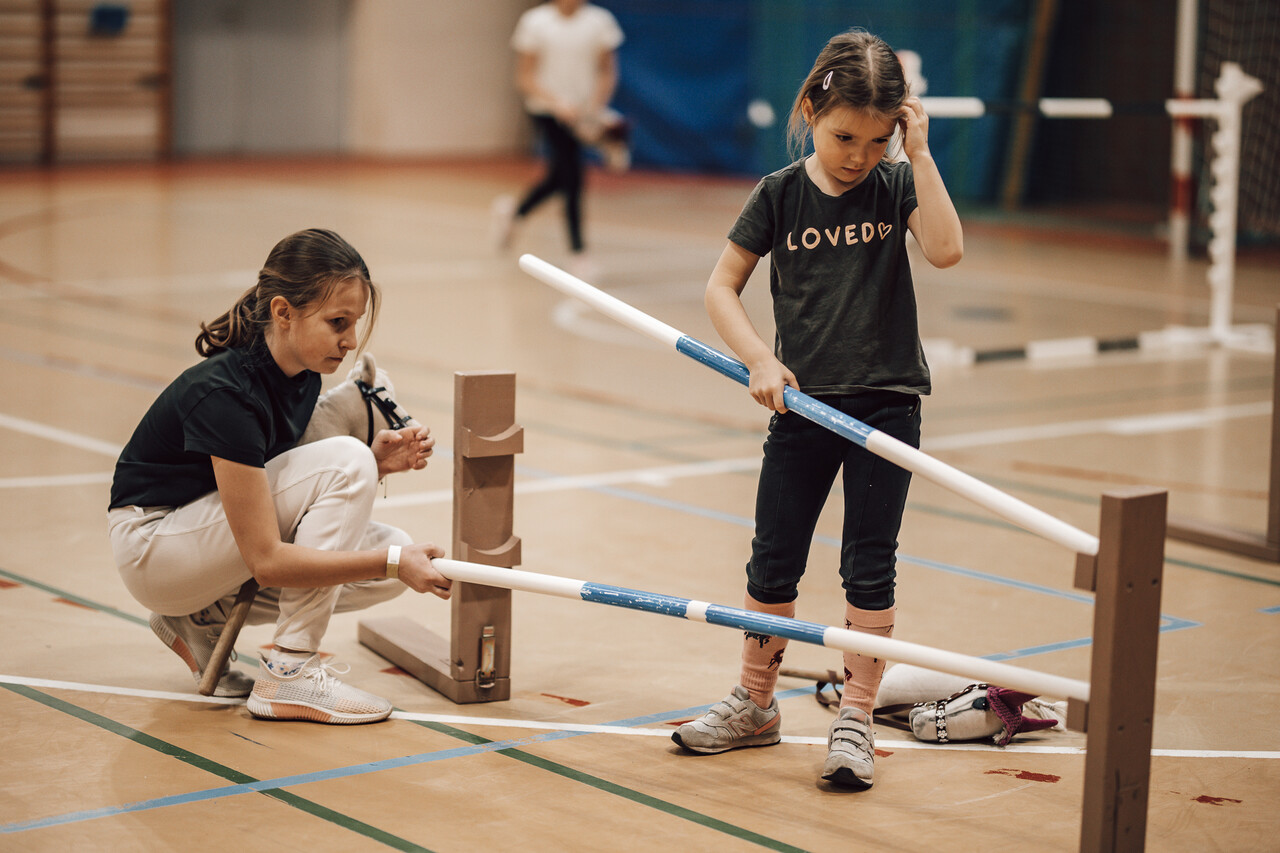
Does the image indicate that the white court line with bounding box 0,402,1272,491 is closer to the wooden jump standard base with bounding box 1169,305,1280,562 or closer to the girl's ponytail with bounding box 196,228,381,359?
the wooden jump standard base with bounding box 1169,305,1280,562

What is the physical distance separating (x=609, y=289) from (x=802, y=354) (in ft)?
20.8

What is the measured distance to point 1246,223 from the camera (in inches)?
424

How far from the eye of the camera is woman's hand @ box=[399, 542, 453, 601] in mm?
2680

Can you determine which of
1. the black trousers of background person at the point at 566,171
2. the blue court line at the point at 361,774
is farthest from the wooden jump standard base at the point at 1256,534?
the black trousers of background person at the point at 566,171

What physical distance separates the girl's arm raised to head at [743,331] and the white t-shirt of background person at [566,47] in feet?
22.9

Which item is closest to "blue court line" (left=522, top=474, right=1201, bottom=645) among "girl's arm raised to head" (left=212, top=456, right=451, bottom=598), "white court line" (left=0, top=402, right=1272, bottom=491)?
"white court line" (left=0, top=402, right=1272, bottom=491)

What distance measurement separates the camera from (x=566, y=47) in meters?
9.59

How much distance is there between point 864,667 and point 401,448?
3.18 feet

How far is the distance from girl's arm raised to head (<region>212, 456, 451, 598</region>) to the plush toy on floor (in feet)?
1.05

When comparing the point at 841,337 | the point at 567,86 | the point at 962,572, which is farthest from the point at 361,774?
the point at 567,86

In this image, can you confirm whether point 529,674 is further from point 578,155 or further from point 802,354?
point 578,155

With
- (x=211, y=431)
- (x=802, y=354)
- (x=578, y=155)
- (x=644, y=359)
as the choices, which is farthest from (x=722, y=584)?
(x=578, y=155)

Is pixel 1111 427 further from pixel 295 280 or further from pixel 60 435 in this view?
pixel 295 280

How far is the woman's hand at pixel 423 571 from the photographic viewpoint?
8.79 feet
